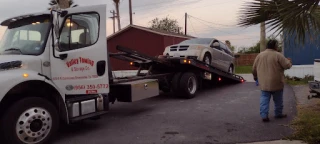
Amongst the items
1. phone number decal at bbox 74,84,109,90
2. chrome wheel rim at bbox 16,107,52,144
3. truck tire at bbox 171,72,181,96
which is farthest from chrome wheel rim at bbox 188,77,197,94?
chrome wheel rim at bbox 16,107,52,144

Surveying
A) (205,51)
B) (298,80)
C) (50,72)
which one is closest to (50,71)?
(50,72)

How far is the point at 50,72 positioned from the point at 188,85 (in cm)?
528

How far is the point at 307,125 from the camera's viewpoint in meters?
5.90

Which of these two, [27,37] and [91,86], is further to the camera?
[91,86]

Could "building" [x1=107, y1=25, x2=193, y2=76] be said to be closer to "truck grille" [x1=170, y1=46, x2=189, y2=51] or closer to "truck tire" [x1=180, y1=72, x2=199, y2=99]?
"truck grille" [x1=170, y1=46, x2=189, y2=51]

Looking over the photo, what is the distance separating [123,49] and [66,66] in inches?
97.8

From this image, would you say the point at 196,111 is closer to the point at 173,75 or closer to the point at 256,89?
the point at 173,75

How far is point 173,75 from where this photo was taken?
10.4 m

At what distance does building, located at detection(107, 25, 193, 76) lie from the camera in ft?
77.9

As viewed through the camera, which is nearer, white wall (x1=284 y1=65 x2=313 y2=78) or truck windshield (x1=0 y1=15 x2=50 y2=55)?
truck windshield (x1=0 y1=15 x2=50 y2=55)

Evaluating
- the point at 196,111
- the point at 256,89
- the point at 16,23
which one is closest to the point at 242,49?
the point at 256,89

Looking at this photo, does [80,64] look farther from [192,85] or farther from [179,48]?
[179,48]

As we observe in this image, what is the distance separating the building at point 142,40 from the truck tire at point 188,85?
1280 cm

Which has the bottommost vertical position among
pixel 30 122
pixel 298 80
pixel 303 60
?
pixel 298 80
